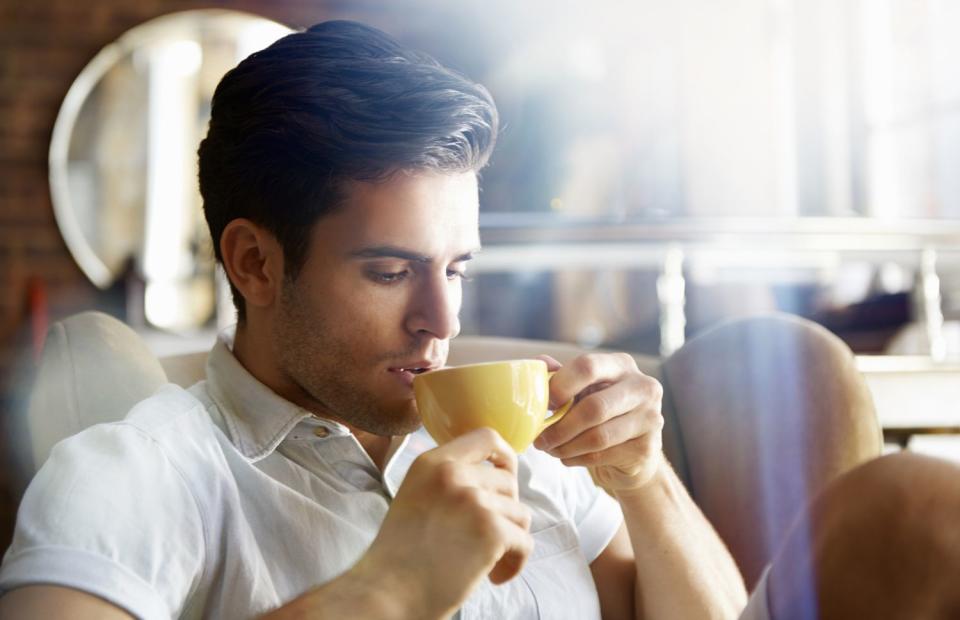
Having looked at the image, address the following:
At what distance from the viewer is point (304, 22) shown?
4293 mm

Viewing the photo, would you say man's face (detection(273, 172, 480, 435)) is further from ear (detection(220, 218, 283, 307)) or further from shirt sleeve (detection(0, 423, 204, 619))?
shirt sleeve (detection(0, 423, 204, 619))

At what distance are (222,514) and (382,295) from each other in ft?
0.86

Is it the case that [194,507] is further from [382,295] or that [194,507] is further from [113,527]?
[382,295]

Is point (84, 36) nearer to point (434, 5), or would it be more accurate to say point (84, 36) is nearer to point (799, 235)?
point (434, 5)

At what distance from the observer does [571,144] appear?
4707 millimetres

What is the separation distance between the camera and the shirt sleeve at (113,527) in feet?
2.65

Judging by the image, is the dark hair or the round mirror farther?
the round mirror

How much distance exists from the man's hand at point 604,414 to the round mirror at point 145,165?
323cm

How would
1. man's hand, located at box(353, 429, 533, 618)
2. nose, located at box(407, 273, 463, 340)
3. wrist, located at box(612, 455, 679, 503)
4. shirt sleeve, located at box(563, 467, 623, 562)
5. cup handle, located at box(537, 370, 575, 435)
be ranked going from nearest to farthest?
man's hand, located at box(353, 429, 533, 618) → cup handle, located at box(537, 370, 575, 435) → nose, located at box(407, 273, 463, 340) → wrist, located at box(612, 455, 679, 503) → shirt sleeve, located at box(563, 467, 623, 562)

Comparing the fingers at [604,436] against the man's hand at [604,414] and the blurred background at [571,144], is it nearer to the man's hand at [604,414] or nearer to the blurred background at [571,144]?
the man's hand at [604,414]

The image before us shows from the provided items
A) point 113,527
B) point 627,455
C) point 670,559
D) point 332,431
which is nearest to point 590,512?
point 670,559

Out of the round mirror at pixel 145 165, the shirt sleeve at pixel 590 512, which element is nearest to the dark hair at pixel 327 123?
the shirt sleeve at pixel 590 512

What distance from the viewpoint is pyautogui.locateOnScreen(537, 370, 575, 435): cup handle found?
0.91 m

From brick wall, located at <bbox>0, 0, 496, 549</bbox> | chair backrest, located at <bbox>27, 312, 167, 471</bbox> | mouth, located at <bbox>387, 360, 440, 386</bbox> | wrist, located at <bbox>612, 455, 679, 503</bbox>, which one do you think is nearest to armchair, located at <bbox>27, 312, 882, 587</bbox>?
chair backrest, located at <bbox>27, 312, 167, 471</bbox>
